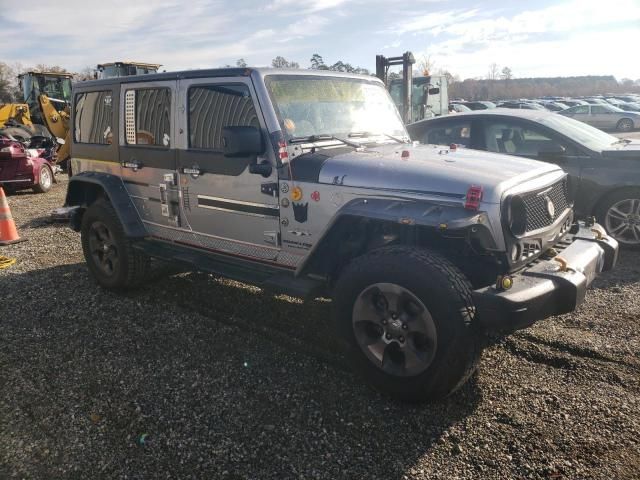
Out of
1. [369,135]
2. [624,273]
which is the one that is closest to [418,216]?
[369,135]

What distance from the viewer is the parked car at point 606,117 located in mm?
25672

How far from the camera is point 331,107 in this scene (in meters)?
4.28

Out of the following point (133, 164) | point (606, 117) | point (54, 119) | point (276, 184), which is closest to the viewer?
point (276, 184)

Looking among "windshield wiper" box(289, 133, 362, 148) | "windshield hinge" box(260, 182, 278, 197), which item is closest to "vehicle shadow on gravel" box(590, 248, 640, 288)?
"windshield wiper" box(289, 133, 362, 148)

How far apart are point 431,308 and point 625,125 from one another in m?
Result: 28.0

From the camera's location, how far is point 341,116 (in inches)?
170

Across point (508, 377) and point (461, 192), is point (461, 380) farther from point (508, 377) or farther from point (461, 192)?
point (461, 192)

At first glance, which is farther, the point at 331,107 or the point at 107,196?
the point at 107,196

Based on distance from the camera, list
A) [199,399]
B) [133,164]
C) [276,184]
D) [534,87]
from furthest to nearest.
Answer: [534,87] < [133,164] < [276,184] < [199,399]

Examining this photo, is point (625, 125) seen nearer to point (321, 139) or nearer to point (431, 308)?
point (321, 139)

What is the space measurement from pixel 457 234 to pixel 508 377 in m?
1.18

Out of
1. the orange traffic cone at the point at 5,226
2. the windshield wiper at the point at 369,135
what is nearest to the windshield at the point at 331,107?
the windshield wiper at the point at 369,135

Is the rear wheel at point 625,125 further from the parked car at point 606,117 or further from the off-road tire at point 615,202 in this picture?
the off-road tire at point 615,202

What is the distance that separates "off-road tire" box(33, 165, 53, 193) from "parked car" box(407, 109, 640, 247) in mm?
9869
